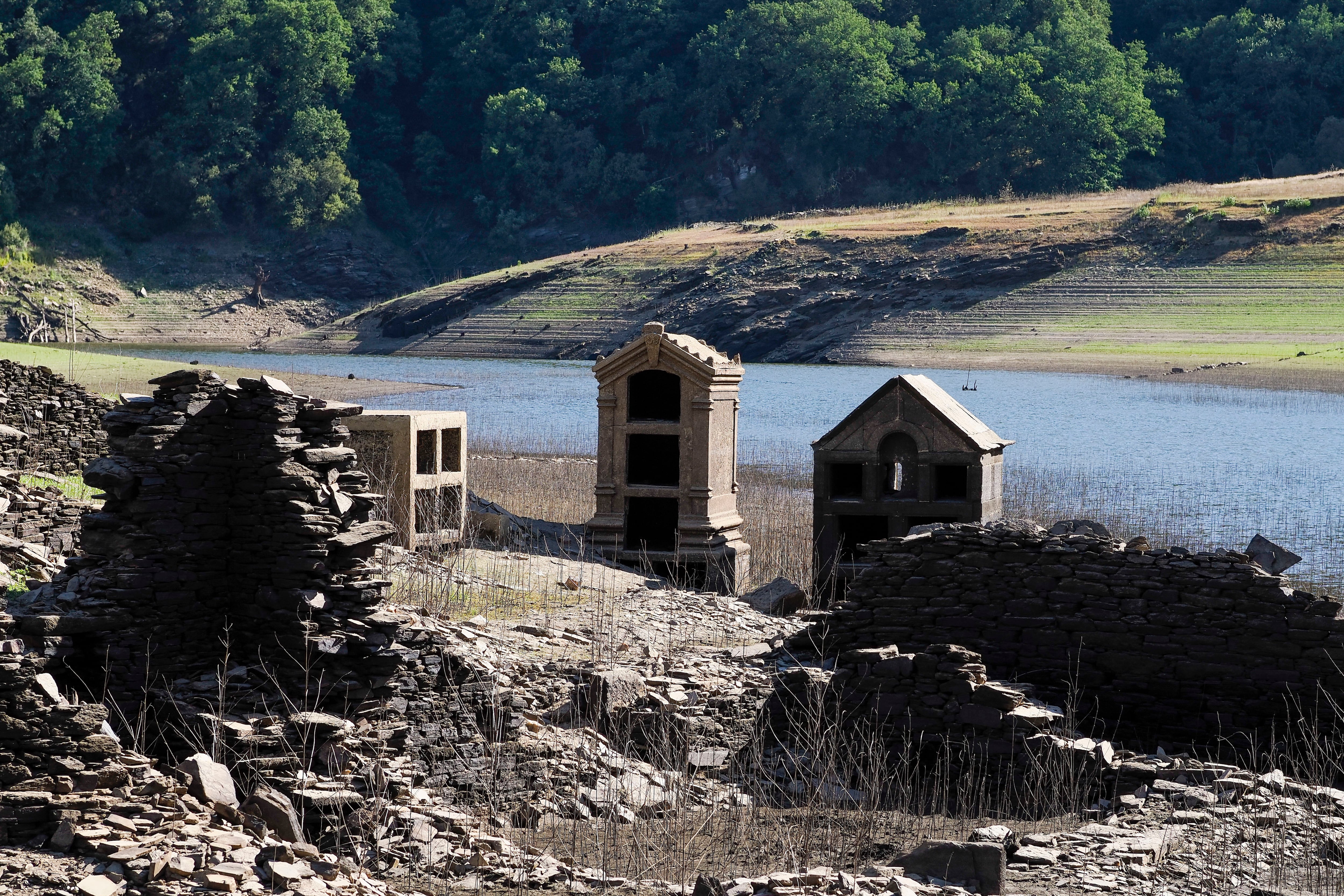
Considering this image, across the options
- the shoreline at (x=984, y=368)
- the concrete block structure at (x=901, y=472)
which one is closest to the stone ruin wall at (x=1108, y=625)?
the concrete block structure at (x=901, y=472)

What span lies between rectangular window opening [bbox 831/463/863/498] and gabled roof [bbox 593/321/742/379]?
181 centimetres

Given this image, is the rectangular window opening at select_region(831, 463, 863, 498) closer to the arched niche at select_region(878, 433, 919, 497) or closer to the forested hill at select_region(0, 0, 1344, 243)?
the arched niche at select_region(878, 433, 919, 497)

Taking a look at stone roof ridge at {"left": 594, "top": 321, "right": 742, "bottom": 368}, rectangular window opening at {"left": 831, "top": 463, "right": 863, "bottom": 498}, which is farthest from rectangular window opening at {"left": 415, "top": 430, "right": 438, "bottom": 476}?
rectangular window opening at {"left": 831, "top": 463, "right": 863, "bottom": 498}

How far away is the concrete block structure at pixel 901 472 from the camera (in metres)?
17.2

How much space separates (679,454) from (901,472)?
3.00 meters

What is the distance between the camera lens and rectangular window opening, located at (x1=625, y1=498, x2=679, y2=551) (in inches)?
792

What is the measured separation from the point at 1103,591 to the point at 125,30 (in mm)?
108031

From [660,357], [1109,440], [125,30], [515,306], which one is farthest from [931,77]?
[660,357]

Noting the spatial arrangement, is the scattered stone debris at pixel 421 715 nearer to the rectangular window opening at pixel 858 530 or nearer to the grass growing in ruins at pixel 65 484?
the rectangular window opening at pixel 858 530

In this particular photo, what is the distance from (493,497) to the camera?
82.7ft

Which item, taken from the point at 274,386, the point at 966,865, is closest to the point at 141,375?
the point at 274,386

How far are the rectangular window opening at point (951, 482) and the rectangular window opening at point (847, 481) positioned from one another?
894 millimetres

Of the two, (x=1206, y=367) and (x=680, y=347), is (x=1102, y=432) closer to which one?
(x=1206, y=367)

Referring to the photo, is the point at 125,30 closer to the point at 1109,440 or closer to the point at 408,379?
the point at 408,379
